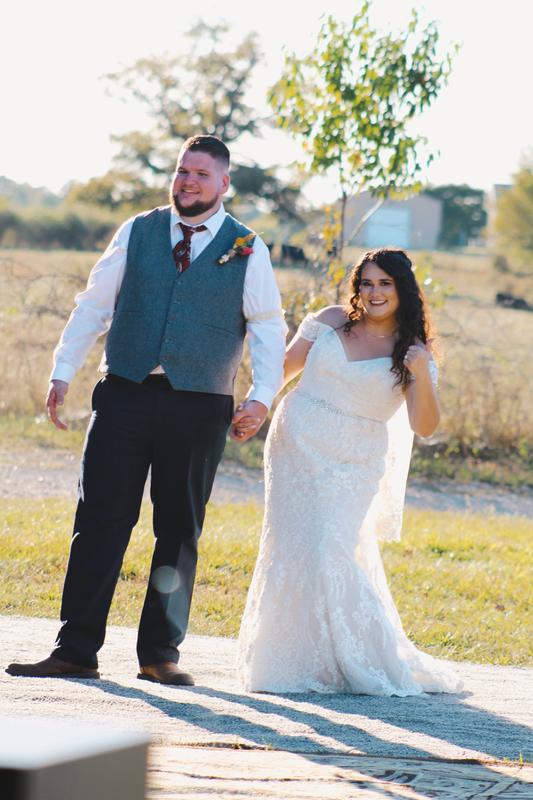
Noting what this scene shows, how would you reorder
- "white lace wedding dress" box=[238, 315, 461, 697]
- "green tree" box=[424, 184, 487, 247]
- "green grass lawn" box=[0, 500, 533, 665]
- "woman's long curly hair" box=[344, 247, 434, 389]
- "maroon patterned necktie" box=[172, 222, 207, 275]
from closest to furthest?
"maroon patterned necktie" box=[172, 222, 207, 275]
"white lace wedding dress" box=[238, 315, 461, 697]
"woman's long curly hair" box=[344, 247, 434, 389]
"green grass lawn" box=[0, 500, 533, 665]
"green tree" box=[424, 184, 487, 247]

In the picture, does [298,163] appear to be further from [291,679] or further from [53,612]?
[291,679]

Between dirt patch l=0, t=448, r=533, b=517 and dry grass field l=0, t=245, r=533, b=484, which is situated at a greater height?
dry grass field l=0, t=245, r=533, b=484

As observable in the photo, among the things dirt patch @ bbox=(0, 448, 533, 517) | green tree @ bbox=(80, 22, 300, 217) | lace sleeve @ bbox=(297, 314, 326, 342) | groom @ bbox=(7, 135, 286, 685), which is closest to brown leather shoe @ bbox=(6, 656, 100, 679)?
groom @ bbox=(7, 135, 286, 685)

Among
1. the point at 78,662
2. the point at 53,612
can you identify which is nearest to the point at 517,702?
the point at 78,662

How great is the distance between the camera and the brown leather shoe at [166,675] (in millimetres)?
5332

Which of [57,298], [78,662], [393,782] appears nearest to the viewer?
[393,782]

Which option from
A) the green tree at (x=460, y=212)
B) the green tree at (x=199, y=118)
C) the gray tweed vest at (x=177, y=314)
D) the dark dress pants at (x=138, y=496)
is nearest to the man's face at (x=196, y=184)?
the gray tweed vest at (x=177, y=314)

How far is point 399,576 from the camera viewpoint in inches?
358

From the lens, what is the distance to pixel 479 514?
12.8 metres

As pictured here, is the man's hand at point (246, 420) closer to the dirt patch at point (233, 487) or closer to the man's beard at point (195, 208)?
the man's beard at point (195, 208)

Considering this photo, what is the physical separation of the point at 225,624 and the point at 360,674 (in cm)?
204

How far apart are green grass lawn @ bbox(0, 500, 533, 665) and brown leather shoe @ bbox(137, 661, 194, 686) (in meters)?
1.91

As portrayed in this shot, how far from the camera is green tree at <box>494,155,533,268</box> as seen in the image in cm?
6225

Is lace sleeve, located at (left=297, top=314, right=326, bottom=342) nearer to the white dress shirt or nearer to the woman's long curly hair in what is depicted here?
the woman's long curly hair
